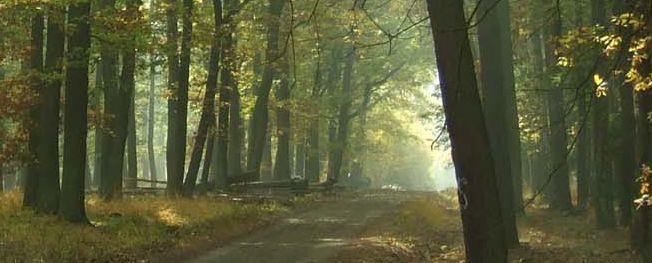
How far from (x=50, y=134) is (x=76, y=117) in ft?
4.34

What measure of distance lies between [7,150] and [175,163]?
5.76 m

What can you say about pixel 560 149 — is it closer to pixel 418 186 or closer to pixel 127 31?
pixel 127 31

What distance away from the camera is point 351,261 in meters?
12.7

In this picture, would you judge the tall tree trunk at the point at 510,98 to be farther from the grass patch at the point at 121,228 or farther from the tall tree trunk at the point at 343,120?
the tall tree trunk at the point at 343,120

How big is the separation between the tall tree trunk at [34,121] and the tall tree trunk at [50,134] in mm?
482

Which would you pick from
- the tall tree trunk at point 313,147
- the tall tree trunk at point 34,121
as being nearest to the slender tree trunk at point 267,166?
the tall tree trunk at point 313,147

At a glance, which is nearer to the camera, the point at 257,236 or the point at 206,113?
the point at 257,236

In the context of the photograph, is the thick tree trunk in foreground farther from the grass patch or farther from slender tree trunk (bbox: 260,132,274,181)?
slender tree trunk (bbox: 260,132,274,181)

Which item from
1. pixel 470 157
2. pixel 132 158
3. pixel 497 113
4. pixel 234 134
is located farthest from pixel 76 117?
pixel 132 158

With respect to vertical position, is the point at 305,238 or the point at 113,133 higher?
the point at 113,133

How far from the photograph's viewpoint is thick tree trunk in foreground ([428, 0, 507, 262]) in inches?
312

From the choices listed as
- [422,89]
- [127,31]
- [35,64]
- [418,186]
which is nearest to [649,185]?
[127,31]

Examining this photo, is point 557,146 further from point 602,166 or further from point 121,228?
point 121,228

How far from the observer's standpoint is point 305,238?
52.8 ft
